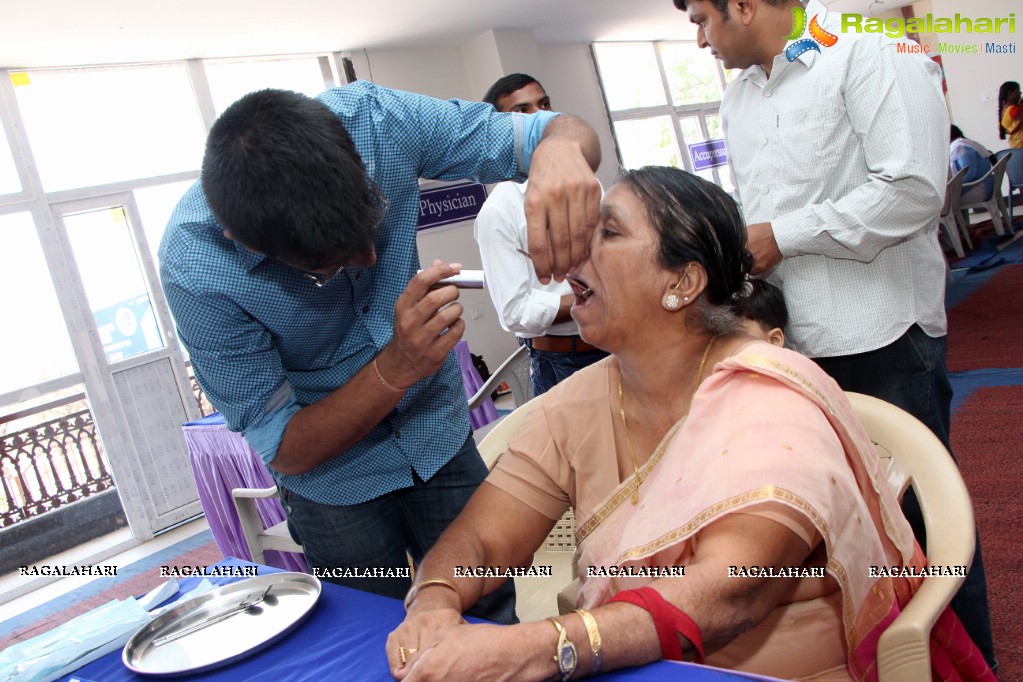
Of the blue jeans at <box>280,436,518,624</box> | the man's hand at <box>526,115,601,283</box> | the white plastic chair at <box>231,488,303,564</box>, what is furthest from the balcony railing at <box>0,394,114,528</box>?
the man's hand at <box>526,115,601,283</box>

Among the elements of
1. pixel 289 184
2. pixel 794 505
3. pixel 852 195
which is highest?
pixel 289 184

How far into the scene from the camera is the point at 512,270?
110 inches

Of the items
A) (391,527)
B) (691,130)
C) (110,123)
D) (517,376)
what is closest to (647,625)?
(391,527)

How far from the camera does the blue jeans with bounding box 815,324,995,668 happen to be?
1.73 m

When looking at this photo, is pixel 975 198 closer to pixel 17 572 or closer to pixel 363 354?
pixel 363 354

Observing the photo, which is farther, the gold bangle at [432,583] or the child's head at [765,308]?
the child's head at [765,308]

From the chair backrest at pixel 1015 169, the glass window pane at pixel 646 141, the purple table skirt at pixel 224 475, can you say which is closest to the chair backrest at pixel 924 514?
the purple table skirt at pixel 224 475

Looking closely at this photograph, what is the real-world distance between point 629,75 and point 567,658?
37.1ft

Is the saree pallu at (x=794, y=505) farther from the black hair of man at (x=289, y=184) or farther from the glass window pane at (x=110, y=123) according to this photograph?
the glass window pane at (x=110, y=123)

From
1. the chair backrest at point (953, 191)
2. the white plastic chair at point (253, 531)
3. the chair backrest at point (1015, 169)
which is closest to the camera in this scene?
the white plastic chair at point (253, 531)

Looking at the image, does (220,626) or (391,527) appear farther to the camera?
Answer: (391,527)

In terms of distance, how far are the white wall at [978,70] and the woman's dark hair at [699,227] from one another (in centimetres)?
1376

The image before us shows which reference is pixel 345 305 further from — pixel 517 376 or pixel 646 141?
pixel 646 141

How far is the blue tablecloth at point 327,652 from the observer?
1.09m
